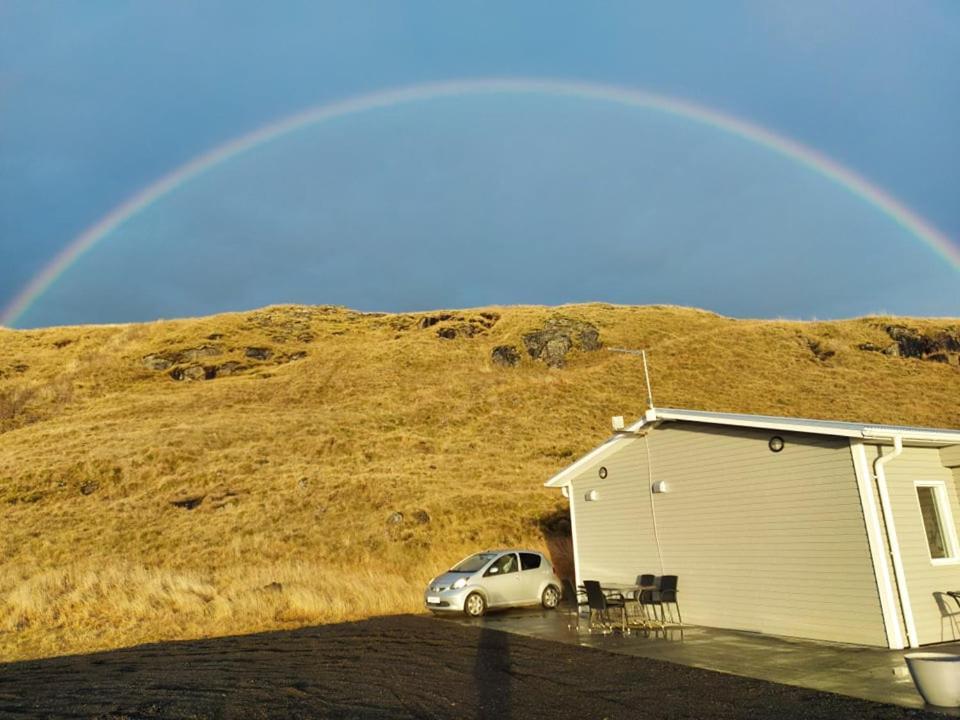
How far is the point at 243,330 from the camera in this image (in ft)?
222

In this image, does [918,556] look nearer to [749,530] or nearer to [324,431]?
[749,530]

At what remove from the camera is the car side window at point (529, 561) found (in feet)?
63.5

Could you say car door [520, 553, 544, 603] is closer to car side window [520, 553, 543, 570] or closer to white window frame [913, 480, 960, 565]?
car side window [520, 553, 543, 570]

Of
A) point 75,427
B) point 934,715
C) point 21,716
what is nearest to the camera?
point 934,715

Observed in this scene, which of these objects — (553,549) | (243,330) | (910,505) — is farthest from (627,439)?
(243,330)

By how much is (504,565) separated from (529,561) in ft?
2.94

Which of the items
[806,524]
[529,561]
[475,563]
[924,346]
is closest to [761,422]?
[806,524]

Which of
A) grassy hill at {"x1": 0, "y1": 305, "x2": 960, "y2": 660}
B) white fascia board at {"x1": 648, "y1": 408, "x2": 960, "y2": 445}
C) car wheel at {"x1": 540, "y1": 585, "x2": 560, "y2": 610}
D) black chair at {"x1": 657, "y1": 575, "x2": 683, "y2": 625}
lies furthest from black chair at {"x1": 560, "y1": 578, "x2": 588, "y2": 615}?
white fascia board at {"x1": 648, "y1": 408, "x2": 960, "y2": 445}

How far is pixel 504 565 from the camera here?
62.2ft

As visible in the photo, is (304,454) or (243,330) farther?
(243,330)

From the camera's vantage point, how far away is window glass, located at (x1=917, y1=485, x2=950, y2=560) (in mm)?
12492

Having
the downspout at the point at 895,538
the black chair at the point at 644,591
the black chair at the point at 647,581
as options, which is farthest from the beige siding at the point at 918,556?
the black chair at the point at 647,581

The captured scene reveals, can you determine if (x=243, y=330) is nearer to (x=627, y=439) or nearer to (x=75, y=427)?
(x=75, y=427)

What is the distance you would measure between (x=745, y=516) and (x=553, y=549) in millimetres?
Result: 12450
